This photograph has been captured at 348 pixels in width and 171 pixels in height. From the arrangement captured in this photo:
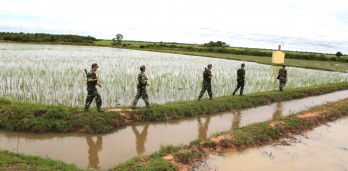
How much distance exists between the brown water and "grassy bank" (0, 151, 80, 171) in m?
2.95

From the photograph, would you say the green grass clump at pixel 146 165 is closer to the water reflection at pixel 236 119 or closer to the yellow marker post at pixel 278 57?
the water reflection at pixel 236 119

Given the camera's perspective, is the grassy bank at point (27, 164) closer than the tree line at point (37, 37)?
Yes

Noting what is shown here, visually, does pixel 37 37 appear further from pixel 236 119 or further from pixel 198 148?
pixel 198 148

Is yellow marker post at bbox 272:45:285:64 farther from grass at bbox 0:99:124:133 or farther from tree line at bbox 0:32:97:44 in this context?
tree line at bbox 0:32:97:44

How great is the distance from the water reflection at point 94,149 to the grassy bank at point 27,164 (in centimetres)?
53

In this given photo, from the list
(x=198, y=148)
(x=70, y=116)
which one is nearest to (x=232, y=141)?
(x=198, y=148)

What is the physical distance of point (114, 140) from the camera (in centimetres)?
784

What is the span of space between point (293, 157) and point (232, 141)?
1566 mm

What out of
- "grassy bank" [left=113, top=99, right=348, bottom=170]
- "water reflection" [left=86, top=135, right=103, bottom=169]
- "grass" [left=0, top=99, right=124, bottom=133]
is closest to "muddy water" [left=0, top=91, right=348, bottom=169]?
"water reflection" [left=86, top=135, right=103, bottom=169]

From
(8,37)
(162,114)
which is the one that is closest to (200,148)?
(162,114)

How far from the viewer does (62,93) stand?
11812mm

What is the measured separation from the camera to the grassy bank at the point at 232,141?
625cm

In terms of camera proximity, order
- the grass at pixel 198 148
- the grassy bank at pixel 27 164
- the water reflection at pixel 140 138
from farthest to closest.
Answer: the water reflection at pixel 140 138
the grass at pixel 198 148
the grassy bank at pixel 27 164

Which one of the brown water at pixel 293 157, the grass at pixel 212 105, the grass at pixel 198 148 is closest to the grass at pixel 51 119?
the grass at pixel 212 105
